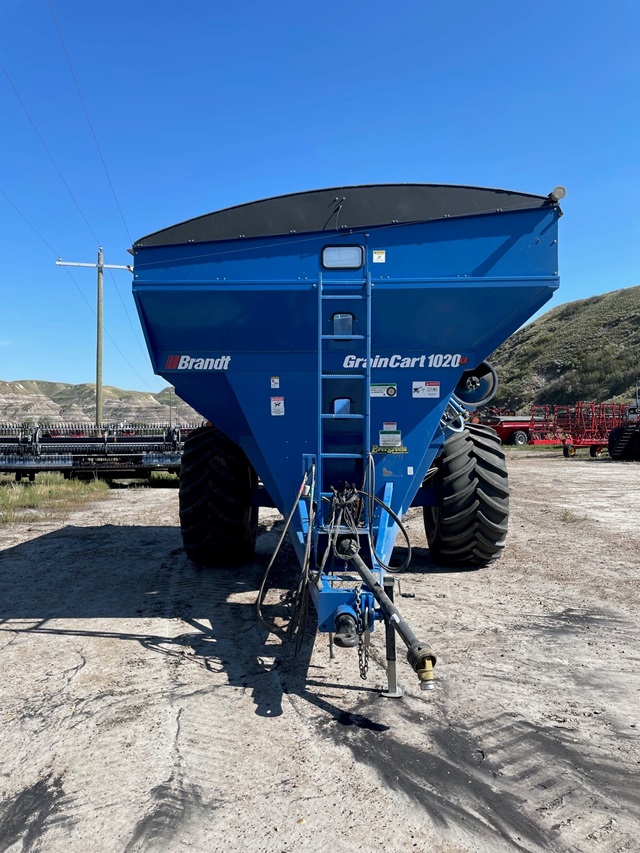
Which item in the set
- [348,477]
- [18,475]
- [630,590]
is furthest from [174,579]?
[18,475]

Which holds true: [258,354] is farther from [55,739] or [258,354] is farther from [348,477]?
[55,739]

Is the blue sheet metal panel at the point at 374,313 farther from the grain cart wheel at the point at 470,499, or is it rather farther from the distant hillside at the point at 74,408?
the distant hillside at the point at 74,408

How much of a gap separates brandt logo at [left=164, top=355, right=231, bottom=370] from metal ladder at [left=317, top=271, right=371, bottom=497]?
0.79 metres

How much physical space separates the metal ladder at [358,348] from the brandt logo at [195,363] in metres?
0.79

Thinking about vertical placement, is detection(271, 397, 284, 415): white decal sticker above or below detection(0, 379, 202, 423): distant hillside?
below

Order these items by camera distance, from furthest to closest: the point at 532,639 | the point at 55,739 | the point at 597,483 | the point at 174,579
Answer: the point at 597,483 → the point at 174,579 → the point at 532,639 → the point at 55,739

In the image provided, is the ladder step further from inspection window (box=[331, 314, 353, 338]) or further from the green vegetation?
the green vegetation

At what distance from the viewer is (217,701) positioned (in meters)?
3.31

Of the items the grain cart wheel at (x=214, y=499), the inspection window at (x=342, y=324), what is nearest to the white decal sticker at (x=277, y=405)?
the inspection window at (x=342, y=324)

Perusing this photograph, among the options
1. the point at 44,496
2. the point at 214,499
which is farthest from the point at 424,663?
the point at 44,496

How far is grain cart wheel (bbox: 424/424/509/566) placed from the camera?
5.75m

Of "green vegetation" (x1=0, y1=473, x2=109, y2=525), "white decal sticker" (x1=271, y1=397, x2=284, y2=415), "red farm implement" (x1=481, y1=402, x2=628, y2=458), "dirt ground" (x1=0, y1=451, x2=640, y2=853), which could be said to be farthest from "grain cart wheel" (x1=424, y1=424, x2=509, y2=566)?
"red farm implement" (x1=481, y1=402, x2=628, y2=458)

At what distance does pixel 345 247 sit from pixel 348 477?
176 cm

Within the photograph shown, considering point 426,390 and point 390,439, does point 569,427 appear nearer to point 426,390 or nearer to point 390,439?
point 426,390
